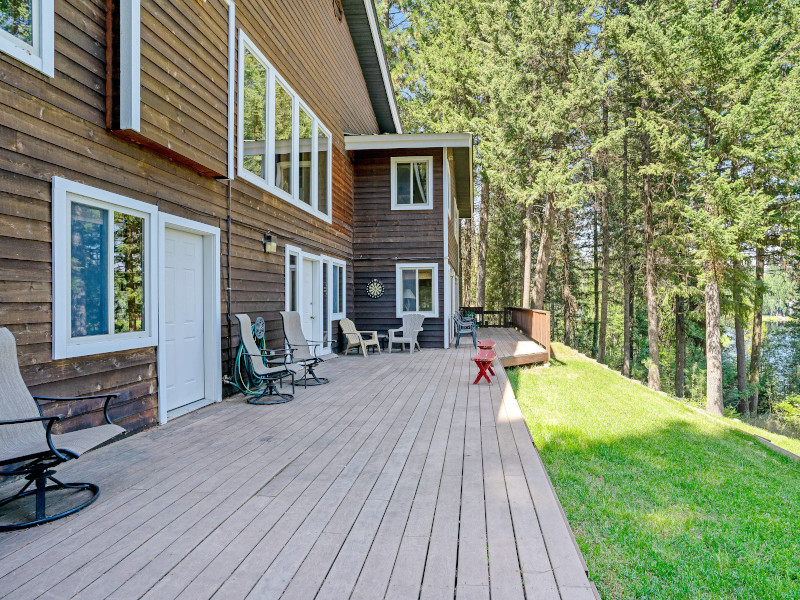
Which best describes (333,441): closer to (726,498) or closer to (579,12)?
(726,498)

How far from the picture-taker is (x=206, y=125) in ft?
16.0

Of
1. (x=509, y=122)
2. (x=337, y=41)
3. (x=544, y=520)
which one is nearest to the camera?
(x=544, y=520)

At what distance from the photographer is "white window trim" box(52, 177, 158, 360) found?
3.14m

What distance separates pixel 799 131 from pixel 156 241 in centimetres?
1369

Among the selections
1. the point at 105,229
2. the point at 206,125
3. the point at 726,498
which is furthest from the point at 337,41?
the point at 726,498

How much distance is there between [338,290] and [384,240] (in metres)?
1.71

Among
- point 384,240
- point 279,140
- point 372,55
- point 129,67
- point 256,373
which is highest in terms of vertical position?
point 372,55

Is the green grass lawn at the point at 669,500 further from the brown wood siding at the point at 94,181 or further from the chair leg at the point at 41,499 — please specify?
the brown wood siding at the point at 94,181

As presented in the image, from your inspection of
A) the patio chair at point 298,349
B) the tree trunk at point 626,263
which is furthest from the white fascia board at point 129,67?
the tree trunk at point 626,263

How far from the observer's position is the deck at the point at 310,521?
5.72ft

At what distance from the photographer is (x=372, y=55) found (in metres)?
11.6

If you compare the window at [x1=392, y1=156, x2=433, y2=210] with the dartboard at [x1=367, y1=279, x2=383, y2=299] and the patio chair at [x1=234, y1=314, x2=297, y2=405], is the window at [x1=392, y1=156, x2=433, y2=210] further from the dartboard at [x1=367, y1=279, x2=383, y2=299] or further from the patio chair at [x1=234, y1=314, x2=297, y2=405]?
the patio chair at [x1=234, y1=314, x2=297, y2=405]

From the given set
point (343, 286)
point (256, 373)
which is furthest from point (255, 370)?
point (343, 286)

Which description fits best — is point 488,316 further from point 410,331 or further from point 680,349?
point 410,331
